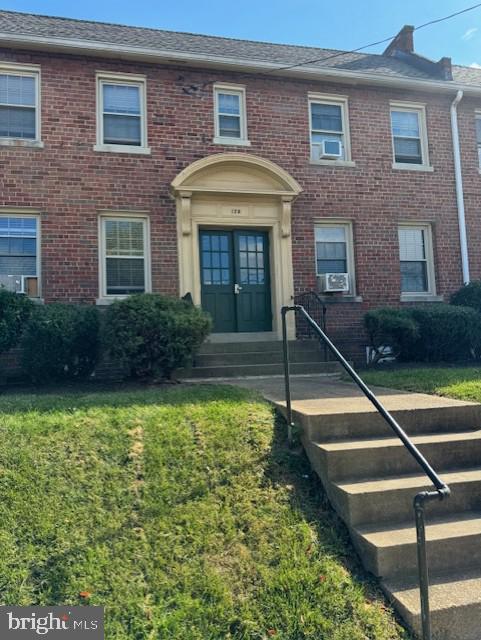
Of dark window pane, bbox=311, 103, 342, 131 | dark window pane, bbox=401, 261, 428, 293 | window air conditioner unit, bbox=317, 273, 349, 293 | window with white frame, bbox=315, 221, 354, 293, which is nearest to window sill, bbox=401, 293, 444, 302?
dark window pane, bbox=401, 261, 428, 293

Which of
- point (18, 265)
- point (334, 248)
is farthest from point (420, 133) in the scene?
point (18, 265)

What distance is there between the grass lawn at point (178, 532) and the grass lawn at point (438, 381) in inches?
102

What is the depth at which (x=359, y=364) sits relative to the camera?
10.5 m

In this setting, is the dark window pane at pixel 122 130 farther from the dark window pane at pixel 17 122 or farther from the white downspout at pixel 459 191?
the white downspout at pixel 459 191

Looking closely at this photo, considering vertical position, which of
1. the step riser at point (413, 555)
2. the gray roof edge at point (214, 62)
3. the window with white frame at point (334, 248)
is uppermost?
the gray roof edge at point (214, 62)

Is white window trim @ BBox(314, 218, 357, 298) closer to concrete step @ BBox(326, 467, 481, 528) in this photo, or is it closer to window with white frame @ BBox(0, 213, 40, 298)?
window with white frame @ BBox(0, 213, 40, 298)

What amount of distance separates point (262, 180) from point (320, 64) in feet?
10.8

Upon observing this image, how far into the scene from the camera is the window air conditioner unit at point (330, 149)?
11.1 metres

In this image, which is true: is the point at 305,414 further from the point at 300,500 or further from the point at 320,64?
the point at 320,64

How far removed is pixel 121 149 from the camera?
10.0 m

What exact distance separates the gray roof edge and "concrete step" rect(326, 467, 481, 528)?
897 centimetres

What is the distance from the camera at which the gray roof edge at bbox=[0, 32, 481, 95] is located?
374 inches

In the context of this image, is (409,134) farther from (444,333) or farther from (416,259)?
(444,333)

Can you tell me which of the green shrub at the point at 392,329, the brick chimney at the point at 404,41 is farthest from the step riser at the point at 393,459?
the brick chimney at the point at 404,41
